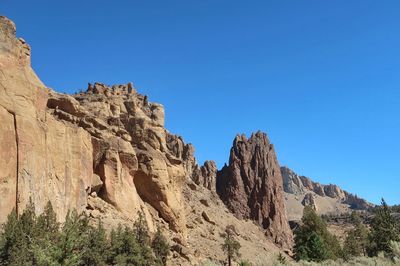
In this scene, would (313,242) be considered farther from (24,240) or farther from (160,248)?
(24,240)

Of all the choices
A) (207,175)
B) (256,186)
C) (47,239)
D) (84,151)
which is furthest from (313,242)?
(256,186)

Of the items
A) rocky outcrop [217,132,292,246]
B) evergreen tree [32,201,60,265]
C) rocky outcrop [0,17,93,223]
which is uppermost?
rocky outcrop [217,132,292,246]

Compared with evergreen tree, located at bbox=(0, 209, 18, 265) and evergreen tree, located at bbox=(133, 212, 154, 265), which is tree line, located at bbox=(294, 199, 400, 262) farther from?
evergreen tree, located at bbox=(0, 209, 18, 265)

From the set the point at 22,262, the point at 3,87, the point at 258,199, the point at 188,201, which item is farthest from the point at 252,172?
the point at 22,262

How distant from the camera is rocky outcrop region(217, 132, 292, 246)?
13988cm

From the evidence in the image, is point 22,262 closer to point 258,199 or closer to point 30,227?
point 30,227

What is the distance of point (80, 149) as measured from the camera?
6438 centimetres

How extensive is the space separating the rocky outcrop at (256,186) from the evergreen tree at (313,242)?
197 feet

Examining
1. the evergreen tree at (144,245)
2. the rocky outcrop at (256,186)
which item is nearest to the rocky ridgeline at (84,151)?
the evergreen tree at (144,245)

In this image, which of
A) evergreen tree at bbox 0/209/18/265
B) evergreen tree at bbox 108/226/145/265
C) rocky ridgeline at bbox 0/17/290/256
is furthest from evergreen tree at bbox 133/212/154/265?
evergreen tree at bbox 0/209/18/265

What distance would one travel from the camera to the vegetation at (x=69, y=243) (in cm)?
2647

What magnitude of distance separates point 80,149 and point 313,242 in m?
34.4

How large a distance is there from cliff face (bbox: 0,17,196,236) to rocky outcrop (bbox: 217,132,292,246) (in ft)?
189

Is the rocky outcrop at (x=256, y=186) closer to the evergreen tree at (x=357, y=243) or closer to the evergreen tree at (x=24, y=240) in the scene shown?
the evergreen tree at (x=357, y=243)
